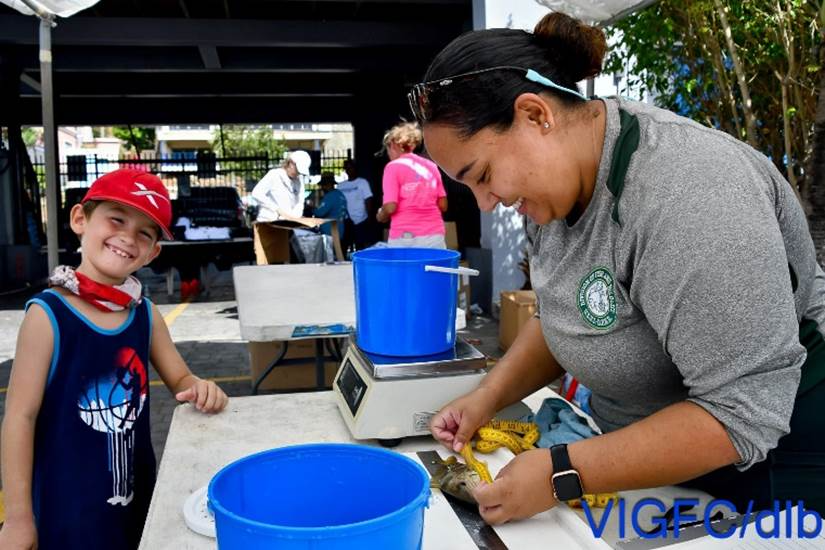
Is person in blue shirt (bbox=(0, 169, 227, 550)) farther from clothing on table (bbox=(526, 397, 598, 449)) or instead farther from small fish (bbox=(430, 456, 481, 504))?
clothing on table (bbox=(526, 397, 598, 449))

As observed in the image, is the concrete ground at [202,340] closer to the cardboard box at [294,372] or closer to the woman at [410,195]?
the cardboard box at [294,372]

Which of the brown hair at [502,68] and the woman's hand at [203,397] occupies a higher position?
the brown hair at [502,68]

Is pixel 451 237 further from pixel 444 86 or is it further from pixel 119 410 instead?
pixel 444 86

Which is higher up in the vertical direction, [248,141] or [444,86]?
[248,141]

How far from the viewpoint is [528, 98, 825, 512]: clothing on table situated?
0.98 meters

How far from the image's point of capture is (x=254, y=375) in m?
4.67

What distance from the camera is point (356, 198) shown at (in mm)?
10633

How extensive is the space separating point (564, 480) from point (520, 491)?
3.0 inches

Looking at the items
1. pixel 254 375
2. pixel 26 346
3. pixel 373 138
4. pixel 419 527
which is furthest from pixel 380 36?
pixel 419 527

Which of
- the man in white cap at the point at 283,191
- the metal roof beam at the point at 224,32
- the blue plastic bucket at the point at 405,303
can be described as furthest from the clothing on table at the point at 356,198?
the blue plastic bucket at the point at 405,303

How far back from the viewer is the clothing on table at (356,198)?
10.6 meters

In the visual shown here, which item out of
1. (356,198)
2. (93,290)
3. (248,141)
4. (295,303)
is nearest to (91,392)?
(93,290)

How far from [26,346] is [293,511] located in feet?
3.08

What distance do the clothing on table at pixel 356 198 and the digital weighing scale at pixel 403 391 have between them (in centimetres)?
906
